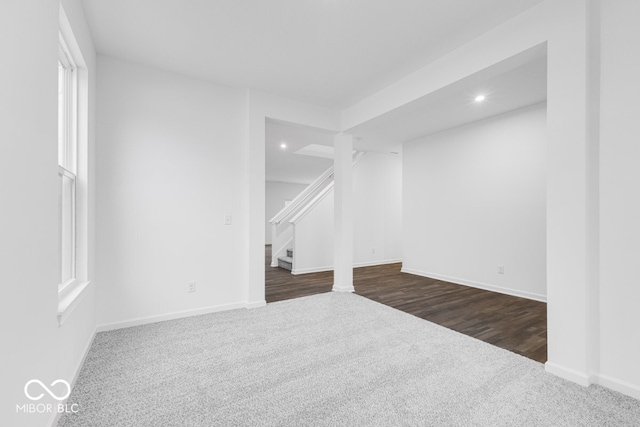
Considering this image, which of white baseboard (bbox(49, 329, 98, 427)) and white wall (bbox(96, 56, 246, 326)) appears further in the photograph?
white wall (bbox(96, 56, 246, 326))

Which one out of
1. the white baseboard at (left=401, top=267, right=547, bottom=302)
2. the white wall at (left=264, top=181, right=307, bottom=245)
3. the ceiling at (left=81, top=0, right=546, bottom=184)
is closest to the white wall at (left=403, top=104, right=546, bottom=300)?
the white baseboard at (left=401, top=267, right=547, bottom=302)

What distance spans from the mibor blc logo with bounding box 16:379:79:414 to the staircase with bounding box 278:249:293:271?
424 centimetres

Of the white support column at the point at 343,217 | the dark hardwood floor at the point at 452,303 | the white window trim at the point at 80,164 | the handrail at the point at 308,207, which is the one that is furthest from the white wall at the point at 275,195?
the white window trim at the point at 80,164

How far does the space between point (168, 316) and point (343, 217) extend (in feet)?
8.15

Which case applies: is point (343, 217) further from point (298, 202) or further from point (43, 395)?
point (43, 395)

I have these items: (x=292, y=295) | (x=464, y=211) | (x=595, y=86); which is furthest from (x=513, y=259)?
(x=292, y=295)

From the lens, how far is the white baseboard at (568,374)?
1756 mm

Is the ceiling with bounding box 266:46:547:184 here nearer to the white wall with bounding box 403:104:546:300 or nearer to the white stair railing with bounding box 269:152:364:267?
the white wall with bounding box 403:104:546:300

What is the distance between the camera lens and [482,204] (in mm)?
4328

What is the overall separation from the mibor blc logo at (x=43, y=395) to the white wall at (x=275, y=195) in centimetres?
1013

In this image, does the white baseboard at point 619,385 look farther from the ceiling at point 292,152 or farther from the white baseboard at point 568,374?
the ceiling at point 292,152

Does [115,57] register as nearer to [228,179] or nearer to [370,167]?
[228,179]

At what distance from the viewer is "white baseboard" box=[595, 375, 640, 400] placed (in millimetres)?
1667

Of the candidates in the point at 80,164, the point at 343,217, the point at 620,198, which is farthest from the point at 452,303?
the point at 80,164
